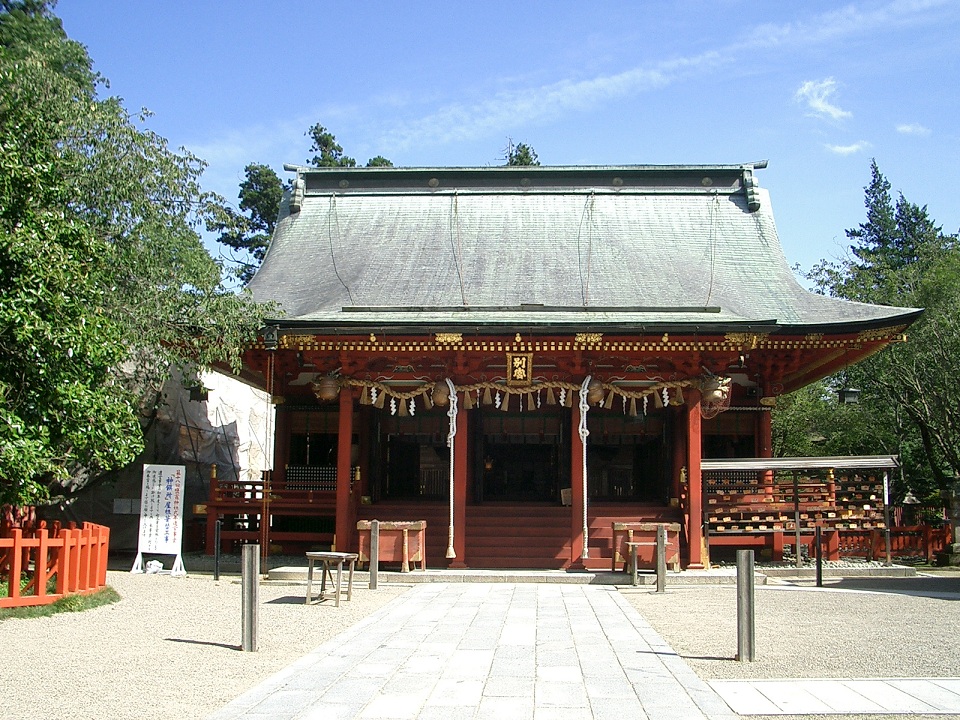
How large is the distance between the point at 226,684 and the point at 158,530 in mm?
9272

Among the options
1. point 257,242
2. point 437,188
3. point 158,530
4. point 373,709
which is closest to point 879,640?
point 373,709

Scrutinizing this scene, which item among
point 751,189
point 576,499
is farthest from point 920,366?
point 576,499

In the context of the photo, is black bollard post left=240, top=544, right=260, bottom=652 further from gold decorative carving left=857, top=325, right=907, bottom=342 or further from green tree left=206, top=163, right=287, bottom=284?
green tree left=206, top=163, right=287, bottom=284

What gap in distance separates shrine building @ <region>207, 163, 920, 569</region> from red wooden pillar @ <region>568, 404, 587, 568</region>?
0.11 feet

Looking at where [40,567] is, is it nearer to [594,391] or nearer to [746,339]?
[594,391]

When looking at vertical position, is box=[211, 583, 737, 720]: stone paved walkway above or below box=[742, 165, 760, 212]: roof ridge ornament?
below

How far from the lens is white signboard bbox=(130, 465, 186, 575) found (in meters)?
15.3

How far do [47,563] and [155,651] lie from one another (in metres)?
3.39

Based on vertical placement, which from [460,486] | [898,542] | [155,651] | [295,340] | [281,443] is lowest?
[155,651]

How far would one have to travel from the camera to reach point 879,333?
50.2 feet

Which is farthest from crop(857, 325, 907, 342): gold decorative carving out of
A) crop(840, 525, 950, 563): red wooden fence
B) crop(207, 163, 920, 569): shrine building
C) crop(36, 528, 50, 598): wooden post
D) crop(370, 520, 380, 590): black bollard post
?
crop(36, 528, 50, 598): wooden post

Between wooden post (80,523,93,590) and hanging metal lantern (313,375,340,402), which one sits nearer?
wooden post (80,523,93,590)

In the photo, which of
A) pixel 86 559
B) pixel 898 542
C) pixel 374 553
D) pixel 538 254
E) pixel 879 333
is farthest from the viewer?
pixel 538 254

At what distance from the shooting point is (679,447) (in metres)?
16.8
